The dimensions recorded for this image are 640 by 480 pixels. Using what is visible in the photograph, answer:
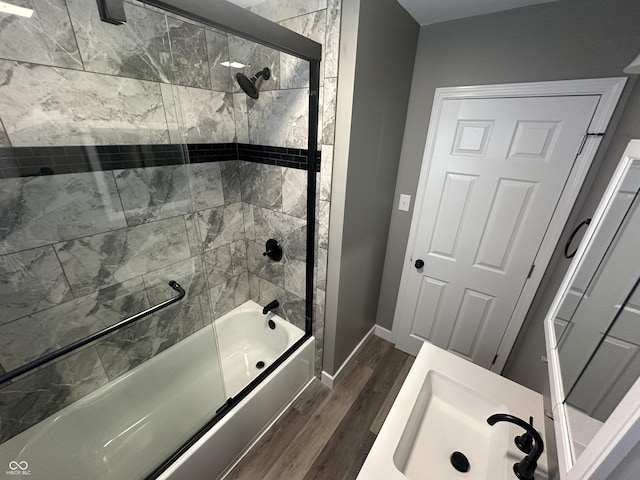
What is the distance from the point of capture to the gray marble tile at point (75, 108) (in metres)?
0.99

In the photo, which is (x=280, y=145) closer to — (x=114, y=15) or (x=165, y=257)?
(x=114, y=15)

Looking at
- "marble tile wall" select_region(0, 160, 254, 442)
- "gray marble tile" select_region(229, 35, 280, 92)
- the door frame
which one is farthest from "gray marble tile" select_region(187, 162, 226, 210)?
the door frame

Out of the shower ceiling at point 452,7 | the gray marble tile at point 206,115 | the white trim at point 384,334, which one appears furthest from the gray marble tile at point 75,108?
the white trim at point 384,334

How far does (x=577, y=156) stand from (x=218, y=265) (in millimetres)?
2312

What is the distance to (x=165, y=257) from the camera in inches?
63.4

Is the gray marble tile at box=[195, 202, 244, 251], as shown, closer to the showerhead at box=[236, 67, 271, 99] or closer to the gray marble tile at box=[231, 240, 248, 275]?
the gray marble tile at box=[231, 240, 248, 275]

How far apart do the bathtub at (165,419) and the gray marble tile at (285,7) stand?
1.97 metres

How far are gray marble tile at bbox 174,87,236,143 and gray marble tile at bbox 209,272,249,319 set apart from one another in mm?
1112

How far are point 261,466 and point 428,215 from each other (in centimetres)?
188

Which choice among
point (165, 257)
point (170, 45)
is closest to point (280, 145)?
point (170, 45)

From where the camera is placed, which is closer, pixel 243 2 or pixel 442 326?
pixel 243 2

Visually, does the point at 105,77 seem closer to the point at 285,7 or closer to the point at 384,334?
the point at 285,7
